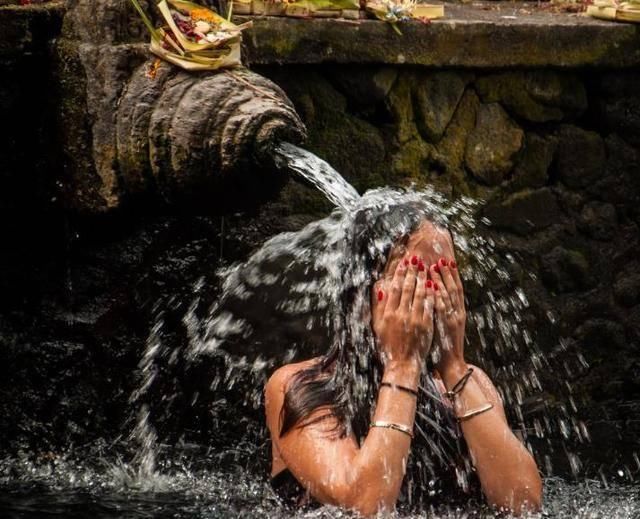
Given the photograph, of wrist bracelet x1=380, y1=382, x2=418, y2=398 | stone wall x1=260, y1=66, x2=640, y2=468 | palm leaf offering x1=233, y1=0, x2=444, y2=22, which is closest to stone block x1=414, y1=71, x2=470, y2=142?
stone wall x1=260, y1=66, x2=640, y2=468

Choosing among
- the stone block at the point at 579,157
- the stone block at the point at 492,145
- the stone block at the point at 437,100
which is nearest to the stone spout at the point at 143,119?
the stone block at the point at 437,100

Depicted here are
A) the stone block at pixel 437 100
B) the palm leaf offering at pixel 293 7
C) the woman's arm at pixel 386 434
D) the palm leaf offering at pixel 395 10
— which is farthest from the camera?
the stone block at pixel 437 100

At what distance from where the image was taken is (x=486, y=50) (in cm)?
506

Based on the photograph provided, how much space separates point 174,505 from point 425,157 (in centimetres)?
179

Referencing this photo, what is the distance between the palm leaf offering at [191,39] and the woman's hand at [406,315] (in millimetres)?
961

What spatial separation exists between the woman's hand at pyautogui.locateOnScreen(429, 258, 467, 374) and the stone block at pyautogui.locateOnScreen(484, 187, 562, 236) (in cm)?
186

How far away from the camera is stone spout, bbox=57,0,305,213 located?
12.4ft

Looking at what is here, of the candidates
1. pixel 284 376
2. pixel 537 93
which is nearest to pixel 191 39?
pixel 284 376

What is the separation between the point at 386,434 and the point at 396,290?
0.37 meters

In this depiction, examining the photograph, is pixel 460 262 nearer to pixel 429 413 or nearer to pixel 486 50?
pixel 486 50

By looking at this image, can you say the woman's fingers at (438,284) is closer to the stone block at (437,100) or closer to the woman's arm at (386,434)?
the woman's arm at (386,434)

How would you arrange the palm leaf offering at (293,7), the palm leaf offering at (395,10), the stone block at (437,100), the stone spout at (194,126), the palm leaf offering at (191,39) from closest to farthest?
the stone spout at (194,126), the palm leaf offering at (191,39), the palm leaf offering at (293,7), the palm leaf offering at (395,10), the stone block at (437,100)

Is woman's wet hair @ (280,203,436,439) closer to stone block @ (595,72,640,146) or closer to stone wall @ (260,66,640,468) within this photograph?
stone wall @ (260,66,640,468)

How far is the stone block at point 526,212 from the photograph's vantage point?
527cm
